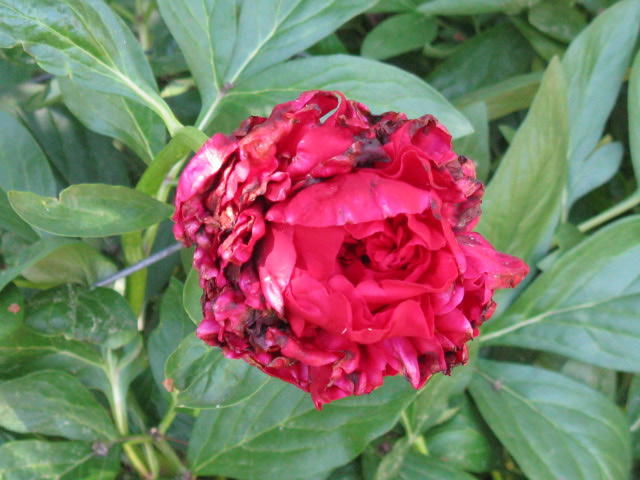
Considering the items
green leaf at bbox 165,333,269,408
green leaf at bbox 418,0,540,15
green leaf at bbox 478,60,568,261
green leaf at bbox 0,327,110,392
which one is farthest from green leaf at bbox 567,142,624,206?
green leaf at bbox 0,327,110,392

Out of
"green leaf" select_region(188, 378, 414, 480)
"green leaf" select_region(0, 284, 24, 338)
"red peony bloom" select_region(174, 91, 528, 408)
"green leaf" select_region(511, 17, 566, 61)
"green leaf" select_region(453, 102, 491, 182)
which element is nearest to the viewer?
"red peony bloom" select_region(174, 91, 528, 408)

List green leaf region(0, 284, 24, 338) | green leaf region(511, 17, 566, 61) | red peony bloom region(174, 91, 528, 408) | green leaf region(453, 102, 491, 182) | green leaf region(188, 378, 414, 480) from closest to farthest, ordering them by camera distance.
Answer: red peony bloom region(174, 91, 528, 408)
green leaf region(0, 284, 24, 338)
green leaf region(188, 378, 414, 480)
green leaf region(453, 102, 491, 182)
green leaf region(511, 17, 566, 61)

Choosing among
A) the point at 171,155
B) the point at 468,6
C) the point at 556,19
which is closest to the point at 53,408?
the point at 171,155

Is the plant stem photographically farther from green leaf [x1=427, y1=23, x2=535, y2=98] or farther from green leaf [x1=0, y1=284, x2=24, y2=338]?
green leaf [x1=427, y1=23, x2=535, y2=98]

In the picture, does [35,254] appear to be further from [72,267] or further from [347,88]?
[347,88]

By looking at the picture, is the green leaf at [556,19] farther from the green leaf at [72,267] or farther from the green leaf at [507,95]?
the green leaf at [72,267]

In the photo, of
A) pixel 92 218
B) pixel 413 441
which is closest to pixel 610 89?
pixel 413 441

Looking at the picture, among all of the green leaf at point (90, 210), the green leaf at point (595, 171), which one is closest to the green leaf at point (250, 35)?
the green leaf at point (90, 210)
